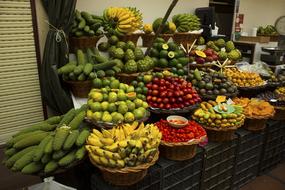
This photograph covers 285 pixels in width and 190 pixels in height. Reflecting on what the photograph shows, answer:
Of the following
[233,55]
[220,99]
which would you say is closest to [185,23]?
[233,55]

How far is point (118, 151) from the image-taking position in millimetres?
1456

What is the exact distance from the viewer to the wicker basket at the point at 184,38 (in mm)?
3215

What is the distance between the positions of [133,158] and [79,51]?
1496mm

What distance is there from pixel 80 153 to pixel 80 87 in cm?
91

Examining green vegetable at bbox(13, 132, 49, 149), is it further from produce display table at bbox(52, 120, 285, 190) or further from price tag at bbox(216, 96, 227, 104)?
price tag at bbox(216, 96, 227, 104)

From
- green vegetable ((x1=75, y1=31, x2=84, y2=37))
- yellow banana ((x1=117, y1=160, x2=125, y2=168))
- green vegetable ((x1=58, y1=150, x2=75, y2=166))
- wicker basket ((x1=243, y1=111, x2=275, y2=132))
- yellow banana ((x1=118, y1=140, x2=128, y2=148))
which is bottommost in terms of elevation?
wicker basket ((x1=243, y1=111, x2=275, y2=132))

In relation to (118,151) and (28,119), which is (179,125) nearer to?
(118,151)

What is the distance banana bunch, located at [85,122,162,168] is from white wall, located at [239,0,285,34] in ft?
16.4

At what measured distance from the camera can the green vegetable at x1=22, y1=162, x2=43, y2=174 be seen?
1.53m

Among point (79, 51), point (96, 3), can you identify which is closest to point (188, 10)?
point (96, 3)

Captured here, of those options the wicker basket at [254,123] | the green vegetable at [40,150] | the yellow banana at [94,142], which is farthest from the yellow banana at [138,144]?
the wicker basket at [254,123]

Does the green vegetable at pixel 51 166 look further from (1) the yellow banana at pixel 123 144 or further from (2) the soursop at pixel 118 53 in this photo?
(2) the soursop at pixel 118 53

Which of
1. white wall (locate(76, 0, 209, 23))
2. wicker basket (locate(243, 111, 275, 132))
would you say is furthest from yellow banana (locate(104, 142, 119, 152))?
white wall (locate(76, 0, 209, 23))

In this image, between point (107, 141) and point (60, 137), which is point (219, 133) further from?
point (60, 137)
